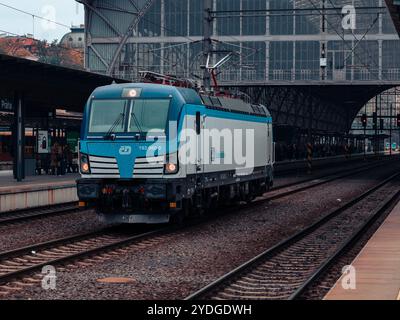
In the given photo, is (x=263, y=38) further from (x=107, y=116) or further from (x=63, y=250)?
(x=63, y=250)

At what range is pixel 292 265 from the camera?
15.6 meters

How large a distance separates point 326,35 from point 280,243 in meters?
60.1

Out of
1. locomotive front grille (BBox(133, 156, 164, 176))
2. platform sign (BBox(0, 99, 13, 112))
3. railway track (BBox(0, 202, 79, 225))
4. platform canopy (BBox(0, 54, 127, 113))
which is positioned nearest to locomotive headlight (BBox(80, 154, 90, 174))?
locomotive front grille (BBox(133, 156, 164, 176))

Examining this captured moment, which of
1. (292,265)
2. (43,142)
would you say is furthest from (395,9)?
(43,142)

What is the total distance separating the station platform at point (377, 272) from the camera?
11.3 meters

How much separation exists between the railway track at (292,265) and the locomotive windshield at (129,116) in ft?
14.0

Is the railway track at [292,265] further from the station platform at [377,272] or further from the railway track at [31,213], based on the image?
the railway track at [31,213]

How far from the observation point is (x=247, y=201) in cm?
2944

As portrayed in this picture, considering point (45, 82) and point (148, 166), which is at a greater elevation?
point (45, 82)

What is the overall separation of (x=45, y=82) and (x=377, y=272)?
24556 millimetres

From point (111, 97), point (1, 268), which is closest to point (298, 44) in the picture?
point (111, 97)

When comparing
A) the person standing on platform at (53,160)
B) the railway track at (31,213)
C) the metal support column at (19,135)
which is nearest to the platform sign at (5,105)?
the metal support column at (19,135)

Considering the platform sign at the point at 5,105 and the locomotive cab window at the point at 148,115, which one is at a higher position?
the platform sign at the point at 5,105
